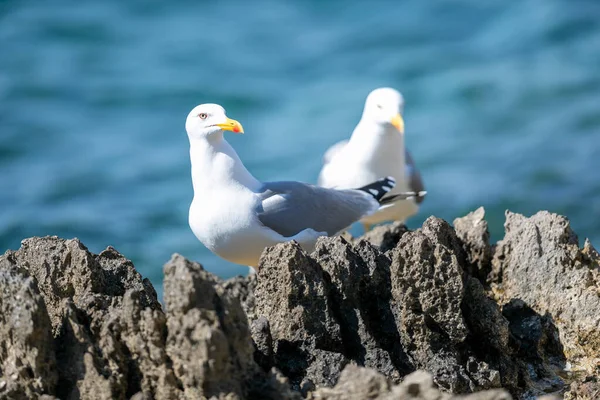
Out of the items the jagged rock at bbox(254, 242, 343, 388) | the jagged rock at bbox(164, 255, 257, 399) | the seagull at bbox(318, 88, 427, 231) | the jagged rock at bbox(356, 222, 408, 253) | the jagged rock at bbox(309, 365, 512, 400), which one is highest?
the seagull at bbox(318, 88, 427, 231)

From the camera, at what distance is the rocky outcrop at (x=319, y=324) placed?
3504 millimetres

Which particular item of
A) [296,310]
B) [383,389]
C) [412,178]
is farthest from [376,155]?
[383,389]

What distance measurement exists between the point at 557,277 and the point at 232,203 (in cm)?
186

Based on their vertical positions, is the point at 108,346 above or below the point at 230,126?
below

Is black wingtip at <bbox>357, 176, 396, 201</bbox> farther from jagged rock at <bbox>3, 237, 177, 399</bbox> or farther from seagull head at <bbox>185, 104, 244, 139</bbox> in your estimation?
jagged rock at <bbox>3, 237, 177, 399</bbox>

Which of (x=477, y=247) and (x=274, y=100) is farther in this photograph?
(x=274, y=100)

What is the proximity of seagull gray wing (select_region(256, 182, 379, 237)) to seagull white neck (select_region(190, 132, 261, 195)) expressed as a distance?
191 mm

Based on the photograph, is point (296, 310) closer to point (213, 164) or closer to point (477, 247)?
point (477, 247)

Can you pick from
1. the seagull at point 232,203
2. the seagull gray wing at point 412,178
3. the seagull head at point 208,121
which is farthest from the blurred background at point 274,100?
the seagull head at point 208,121

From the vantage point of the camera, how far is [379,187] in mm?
7230

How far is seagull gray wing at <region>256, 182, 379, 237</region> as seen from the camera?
19.6ft

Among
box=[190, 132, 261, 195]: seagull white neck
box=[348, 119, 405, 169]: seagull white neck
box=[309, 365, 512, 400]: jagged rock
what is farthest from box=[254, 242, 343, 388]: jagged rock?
box=[348, 119, 405, 169]: seagull white neck

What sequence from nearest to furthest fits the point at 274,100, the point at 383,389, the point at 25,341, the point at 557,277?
Answer: the point at 383,389, the point at 25,341, the point at 557,277, the point at 274,100

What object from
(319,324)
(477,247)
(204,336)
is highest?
(477,247)
